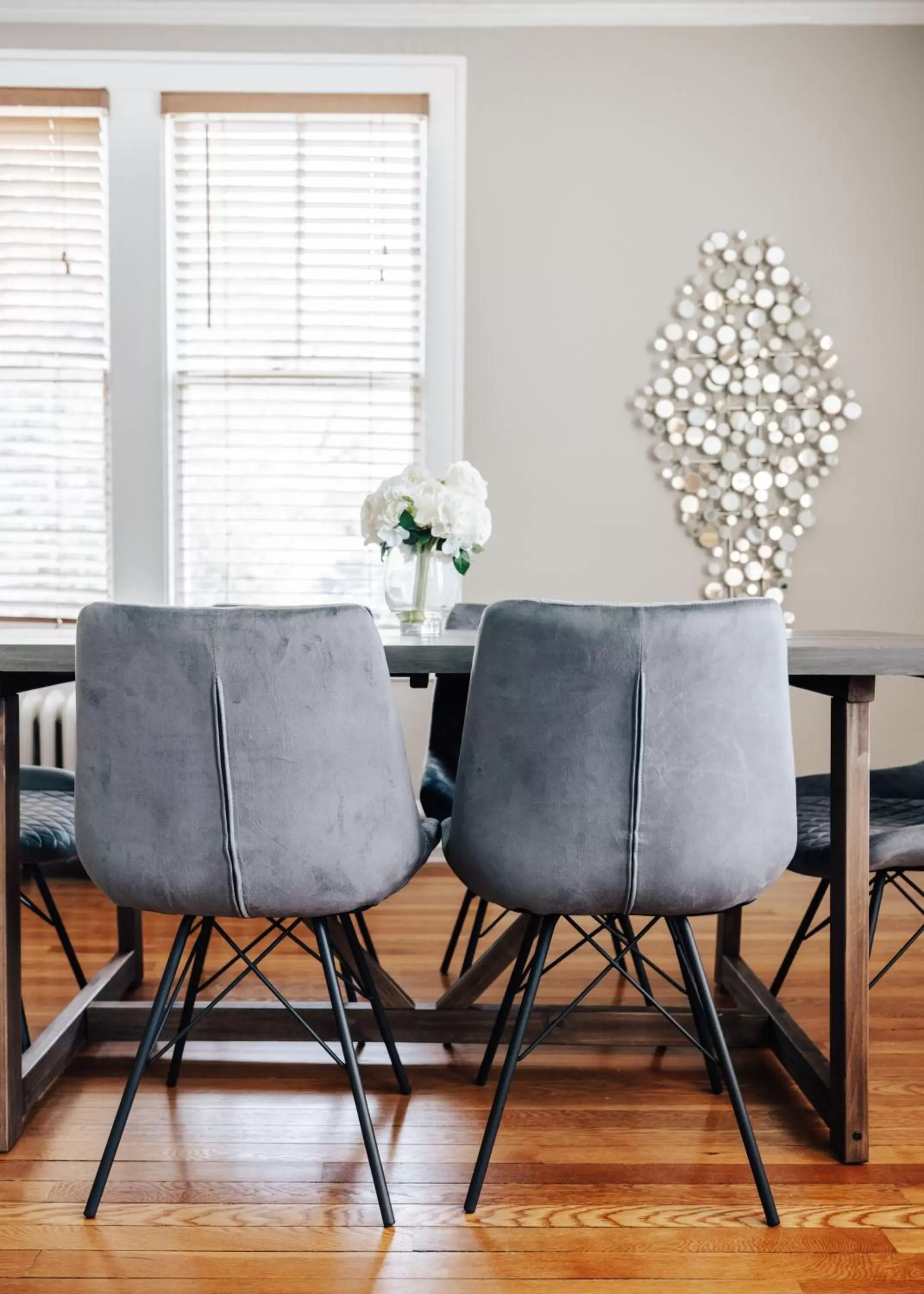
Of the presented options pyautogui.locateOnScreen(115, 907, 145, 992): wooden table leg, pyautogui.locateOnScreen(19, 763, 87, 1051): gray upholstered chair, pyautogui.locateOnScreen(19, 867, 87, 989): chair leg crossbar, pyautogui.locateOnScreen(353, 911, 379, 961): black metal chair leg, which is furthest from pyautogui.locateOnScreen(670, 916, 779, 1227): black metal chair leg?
pyautogui.locateOnScreen(115, 907, 145, 992): wooden table leg

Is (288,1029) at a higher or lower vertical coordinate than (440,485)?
lower

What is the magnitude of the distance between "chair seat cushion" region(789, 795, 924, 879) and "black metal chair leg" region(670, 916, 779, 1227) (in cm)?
30

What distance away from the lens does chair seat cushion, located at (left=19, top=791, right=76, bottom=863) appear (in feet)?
6.49

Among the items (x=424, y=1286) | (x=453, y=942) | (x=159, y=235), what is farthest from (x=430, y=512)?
(x=159, y=235)

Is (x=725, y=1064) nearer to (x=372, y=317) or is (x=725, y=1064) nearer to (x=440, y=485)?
(x=440, y=485)

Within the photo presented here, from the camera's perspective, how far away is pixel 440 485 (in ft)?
6.54

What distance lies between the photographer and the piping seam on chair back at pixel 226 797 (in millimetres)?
1430

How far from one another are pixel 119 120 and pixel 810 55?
234 cm

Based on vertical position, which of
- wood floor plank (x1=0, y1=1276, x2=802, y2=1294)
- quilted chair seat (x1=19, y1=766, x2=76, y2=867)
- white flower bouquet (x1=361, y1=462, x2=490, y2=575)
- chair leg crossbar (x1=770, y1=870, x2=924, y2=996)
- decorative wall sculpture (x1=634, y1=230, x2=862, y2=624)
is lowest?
wood floor plank (x1=0, y1=1276, x2=802, y2=1294)

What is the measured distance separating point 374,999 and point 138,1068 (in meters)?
0.38

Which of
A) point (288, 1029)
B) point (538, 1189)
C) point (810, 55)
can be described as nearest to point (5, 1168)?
point (288, 1029)

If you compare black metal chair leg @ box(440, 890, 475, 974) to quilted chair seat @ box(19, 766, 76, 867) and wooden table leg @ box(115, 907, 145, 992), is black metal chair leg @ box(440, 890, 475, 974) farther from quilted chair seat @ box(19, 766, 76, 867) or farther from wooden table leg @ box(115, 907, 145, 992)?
quilted chair seat @ box(19, 766, 76, 867)

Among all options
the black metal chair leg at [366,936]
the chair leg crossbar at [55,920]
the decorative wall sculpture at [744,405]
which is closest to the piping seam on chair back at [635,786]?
the black metal chair leg at [366,936]

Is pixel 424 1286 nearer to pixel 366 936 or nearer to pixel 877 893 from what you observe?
pixel 366 936
